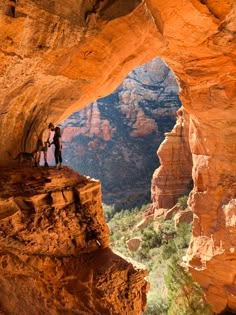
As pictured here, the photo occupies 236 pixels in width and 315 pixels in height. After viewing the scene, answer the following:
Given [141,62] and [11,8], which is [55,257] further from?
[141,62]

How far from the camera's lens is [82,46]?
5297 millimetres

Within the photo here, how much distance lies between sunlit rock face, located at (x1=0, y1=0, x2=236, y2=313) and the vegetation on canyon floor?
52 centimetres

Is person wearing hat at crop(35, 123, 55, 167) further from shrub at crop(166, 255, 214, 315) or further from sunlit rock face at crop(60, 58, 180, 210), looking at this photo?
sunlit rock face at crop(60, 58, 180, 210)

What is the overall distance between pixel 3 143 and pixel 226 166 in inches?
296

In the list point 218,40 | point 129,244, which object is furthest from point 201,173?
point 129,244

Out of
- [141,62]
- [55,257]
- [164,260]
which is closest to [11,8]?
[55,257]

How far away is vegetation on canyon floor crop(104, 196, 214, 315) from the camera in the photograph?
36.4 feet

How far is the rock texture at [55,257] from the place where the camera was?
15.4ft

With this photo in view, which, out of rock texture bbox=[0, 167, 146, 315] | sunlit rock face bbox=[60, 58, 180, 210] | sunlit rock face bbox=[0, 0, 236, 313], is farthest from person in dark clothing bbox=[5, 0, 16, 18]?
sunlit rock face bbox=[60, 58, 180, 210]

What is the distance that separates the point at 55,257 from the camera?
5.06 meters

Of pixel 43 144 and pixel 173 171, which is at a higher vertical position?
pixel 43 144

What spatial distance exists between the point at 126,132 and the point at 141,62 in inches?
1221

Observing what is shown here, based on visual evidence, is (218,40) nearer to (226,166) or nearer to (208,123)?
(208,123)

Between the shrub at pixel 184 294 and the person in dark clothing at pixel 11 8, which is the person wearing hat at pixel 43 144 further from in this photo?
the shrub at pixel 184 294
